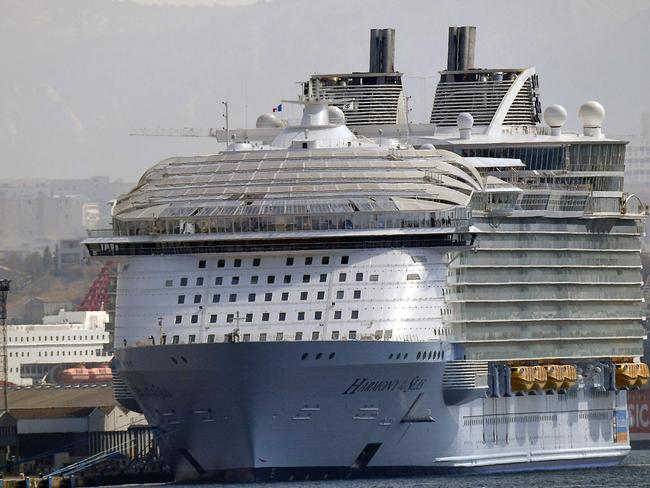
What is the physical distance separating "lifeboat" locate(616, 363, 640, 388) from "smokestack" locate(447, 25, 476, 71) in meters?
16.3

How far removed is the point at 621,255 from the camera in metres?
110

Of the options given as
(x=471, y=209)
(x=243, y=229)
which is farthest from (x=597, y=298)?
(x=243, y=229)

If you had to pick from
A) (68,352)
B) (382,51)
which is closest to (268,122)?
(382,51)

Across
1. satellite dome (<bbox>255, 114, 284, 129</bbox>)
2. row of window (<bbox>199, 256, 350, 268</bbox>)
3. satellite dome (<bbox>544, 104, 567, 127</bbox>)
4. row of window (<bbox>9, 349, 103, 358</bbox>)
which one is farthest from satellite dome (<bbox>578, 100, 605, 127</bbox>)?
row of window (<bbox>9, 349, 103, 358</bbox>)

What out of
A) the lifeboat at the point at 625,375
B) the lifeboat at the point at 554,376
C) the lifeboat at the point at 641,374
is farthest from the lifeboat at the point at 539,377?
the lifeboat at the point at 641,374

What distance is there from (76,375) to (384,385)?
284 feet

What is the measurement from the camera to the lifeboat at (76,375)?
17627 centimetres

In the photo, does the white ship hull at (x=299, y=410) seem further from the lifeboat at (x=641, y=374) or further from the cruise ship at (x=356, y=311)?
the lifeboat at (x=641, y=374)

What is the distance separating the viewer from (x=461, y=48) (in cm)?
11919

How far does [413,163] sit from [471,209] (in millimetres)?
2686

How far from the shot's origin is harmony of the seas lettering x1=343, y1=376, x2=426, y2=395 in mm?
93500

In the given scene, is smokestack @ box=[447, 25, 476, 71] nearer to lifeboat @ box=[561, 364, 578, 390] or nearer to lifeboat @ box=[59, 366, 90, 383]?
lifeboat @ box=[561, 364, 578, 390]

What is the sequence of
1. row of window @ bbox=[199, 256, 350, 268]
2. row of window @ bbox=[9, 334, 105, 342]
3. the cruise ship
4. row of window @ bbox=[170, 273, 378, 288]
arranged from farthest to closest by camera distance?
row of window @ bbox=[9, 334, 105, 342]
row of window @ bbox=[199, 256, 350, 268]
row of window @ bbox=[170, 273, 378, 288]
the cruise ship

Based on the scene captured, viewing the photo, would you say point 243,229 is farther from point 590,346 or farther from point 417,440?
point 590,346
